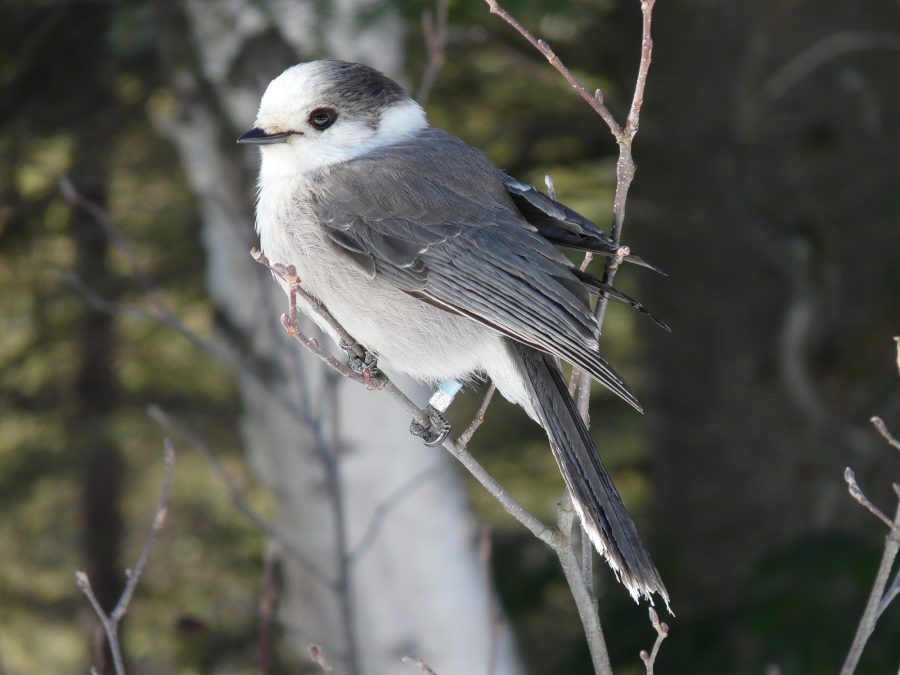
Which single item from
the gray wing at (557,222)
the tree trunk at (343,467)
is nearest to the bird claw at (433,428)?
the gray wing at (557,222)

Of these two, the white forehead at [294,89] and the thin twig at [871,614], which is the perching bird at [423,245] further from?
the thin twig at [871,614]

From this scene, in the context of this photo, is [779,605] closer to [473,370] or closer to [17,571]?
[473,370]

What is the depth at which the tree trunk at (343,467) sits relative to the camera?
159 inches

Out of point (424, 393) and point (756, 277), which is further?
point (756, 277)

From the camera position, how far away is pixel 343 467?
13.4ft

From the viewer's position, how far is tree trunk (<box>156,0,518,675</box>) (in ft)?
13.3

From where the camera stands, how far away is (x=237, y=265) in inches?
167

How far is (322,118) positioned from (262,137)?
0.19 m

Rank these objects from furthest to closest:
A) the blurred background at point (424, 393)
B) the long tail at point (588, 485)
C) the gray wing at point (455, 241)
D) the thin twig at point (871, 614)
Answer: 1. the blurred background at point (424, 393)
2. the gray wing at point (455, 241)
3. the long tail at point (588, 485)
4. the thin twig at point (871, 614)

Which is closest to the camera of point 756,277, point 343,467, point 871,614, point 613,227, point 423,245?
point 871,614

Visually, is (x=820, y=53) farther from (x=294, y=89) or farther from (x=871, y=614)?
(x=871, y=614)

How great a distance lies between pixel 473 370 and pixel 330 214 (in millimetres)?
543

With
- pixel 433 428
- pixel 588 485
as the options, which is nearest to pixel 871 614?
pixel 588 485

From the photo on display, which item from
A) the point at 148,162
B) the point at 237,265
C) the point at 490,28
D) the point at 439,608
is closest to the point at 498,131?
the point at 490,28
